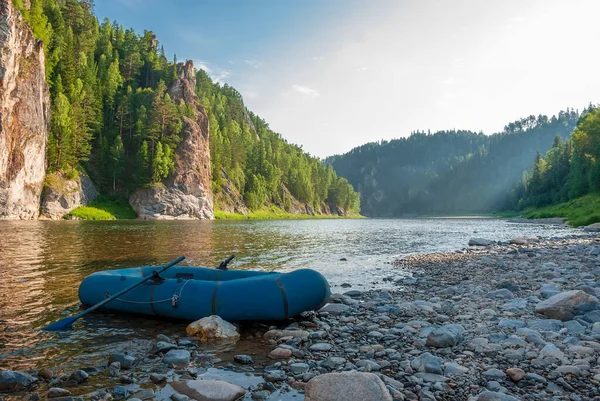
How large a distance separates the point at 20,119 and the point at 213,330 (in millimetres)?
66070

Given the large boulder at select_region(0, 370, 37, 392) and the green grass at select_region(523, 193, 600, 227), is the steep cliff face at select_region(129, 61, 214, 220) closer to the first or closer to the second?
the green grass at select_region(523, 193, 600, 227)

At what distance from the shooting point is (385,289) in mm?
12555

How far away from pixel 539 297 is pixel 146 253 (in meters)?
19.1

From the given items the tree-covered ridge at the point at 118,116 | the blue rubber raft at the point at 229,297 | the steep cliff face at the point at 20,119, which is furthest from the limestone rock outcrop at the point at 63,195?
the blue rubber raft at the point at 229,297

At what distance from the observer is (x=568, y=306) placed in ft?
26.2

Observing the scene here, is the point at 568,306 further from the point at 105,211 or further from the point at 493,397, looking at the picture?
the point at 105,211

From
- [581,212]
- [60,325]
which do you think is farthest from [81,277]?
[581,212]

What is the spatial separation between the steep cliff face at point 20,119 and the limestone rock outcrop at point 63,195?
→ 1380 millimetres

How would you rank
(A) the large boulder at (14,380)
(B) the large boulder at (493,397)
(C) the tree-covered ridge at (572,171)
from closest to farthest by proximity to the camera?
1. (B) the large boulder at (493,397)
2. (A) the large boulder at (14,380)
3. (C) the tree-covered ridge at (572,171)

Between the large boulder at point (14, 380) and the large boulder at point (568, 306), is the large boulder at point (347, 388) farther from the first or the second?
the large boulder at point (568, 306)

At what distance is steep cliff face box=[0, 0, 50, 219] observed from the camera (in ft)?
170

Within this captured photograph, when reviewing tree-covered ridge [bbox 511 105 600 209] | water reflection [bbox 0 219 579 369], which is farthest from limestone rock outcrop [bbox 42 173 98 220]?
tree-covered ridge [bbox 511 105 600 209]

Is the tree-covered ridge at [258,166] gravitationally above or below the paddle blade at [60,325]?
above

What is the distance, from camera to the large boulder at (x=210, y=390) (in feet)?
16.8
